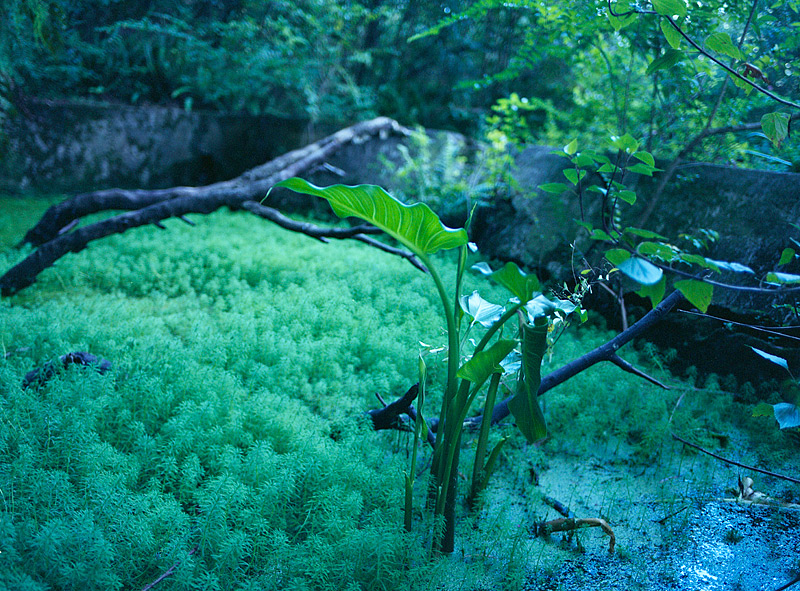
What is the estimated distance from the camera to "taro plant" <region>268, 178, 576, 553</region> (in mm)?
1455

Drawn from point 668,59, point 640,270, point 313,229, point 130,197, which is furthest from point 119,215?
point 640,270

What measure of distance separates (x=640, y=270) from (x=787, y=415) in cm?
88

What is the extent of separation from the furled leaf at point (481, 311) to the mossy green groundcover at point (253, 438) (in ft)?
1.22

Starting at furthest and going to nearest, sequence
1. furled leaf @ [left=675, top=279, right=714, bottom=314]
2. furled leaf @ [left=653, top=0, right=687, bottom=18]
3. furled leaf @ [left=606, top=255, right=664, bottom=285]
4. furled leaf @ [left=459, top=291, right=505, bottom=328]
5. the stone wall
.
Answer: the stone wall, furled leaf @ [left=459, top=291, right=505, bottom=328], furled leaf @ [left=653, top=0, right=687, bottom=18], furled leaf @ [left=675, top=279, right=714, bottom=314], furled leaf @ [left=606, top=255, right=664, bottom=285]

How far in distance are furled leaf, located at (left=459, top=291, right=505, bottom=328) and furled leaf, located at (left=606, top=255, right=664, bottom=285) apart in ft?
2.22

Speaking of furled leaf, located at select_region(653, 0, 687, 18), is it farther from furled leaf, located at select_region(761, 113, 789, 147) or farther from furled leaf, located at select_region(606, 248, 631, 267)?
furled leaf, located at select_region(606, 248, 631, 267)

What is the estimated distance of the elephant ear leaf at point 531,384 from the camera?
1.57m

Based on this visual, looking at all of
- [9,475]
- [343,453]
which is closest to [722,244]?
[343,453]

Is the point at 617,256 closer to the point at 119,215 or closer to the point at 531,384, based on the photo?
the point at 531,384

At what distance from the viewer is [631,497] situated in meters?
2.30

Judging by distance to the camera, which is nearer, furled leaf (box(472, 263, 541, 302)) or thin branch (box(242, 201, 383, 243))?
furled leaf (box(472, 263, 541, 302))

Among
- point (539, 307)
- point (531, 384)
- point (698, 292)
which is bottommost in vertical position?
point (531, 384)

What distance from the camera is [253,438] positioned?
220cm

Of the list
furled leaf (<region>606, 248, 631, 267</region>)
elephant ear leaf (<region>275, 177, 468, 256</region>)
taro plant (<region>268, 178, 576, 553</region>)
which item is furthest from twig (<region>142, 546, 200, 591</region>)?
furled leaf (<region>606, 248, 631, 267</region>)
